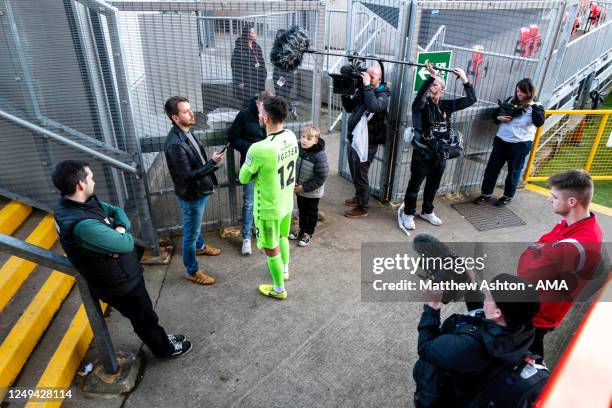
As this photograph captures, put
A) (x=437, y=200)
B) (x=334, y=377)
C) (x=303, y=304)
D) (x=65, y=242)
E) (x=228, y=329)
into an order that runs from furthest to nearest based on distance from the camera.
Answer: (x=437, y=200)
(x=303, y=304)
(x=228, y=329)
(x=334, y=377)
(x=65, y=242)

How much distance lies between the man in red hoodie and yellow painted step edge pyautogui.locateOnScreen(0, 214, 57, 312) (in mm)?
3829

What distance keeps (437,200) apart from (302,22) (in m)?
3.07

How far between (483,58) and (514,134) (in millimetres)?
1097

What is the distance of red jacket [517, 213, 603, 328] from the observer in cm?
248

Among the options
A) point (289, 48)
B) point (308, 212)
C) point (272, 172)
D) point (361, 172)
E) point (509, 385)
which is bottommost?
point (308, 212)

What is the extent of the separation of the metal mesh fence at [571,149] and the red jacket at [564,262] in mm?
4078

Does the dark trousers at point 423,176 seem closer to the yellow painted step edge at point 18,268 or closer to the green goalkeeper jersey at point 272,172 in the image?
the green goalkeeper jersey at point 272,172

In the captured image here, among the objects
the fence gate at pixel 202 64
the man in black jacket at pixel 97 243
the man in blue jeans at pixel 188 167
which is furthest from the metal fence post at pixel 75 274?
the fence gate at pixel 202 64

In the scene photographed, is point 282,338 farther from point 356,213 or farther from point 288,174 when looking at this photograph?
point 356,213

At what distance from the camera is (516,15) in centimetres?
533

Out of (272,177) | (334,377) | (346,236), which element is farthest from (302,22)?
(334,377)

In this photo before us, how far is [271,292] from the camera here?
3.97 m

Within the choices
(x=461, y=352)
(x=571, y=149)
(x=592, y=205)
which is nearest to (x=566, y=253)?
(x=461, y=352)

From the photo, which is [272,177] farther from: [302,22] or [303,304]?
[302,22]
